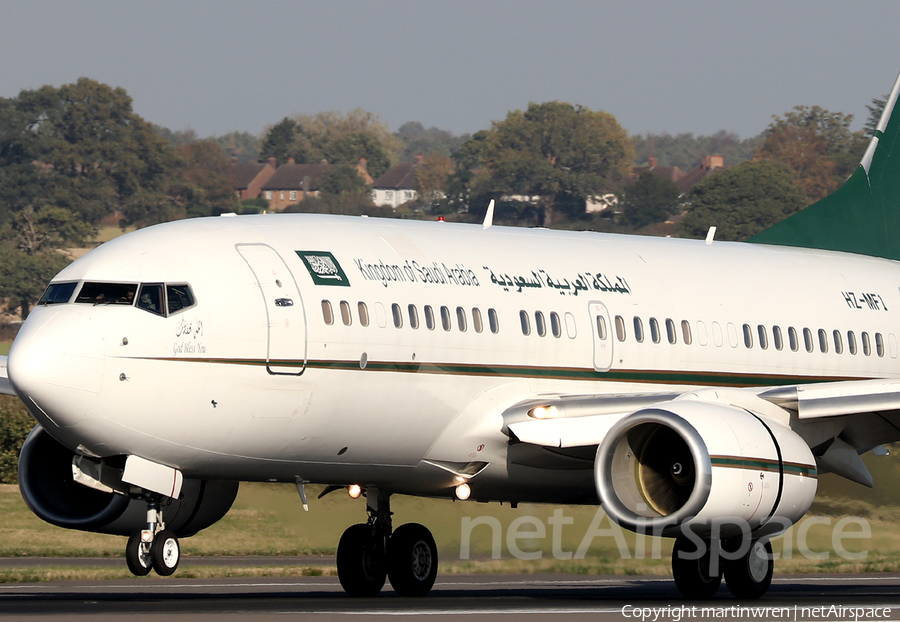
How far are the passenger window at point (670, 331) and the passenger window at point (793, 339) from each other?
269 centimetres

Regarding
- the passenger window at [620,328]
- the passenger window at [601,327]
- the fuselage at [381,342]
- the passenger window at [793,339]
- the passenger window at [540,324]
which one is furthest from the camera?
the passenger window at [793,339]

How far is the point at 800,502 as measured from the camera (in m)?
20.9

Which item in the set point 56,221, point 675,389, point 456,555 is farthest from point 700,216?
point 675,389

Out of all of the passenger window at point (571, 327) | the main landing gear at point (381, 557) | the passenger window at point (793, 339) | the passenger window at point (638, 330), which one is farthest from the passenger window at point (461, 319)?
the passenger window at point (793, 339)

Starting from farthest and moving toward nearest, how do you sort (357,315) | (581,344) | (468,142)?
(468,142) < (581,344) < (357,315)

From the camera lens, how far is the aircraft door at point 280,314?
65.1ft

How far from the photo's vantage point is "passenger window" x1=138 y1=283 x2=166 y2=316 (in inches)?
758

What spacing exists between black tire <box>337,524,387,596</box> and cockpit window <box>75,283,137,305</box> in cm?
714

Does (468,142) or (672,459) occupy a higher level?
(468,142)

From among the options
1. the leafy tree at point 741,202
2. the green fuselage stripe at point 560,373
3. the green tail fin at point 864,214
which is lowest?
the green fuselage stripe at point 560,373

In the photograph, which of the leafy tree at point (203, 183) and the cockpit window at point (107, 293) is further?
the leafy tree at point (203, 183)

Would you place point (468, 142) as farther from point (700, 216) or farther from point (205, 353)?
point (205, 353)

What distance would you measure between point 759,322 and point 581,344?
4.09 metres

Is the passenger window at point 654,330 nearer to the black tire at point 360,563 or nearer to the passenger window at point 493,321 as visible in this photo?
the passenger window at point 493,321
